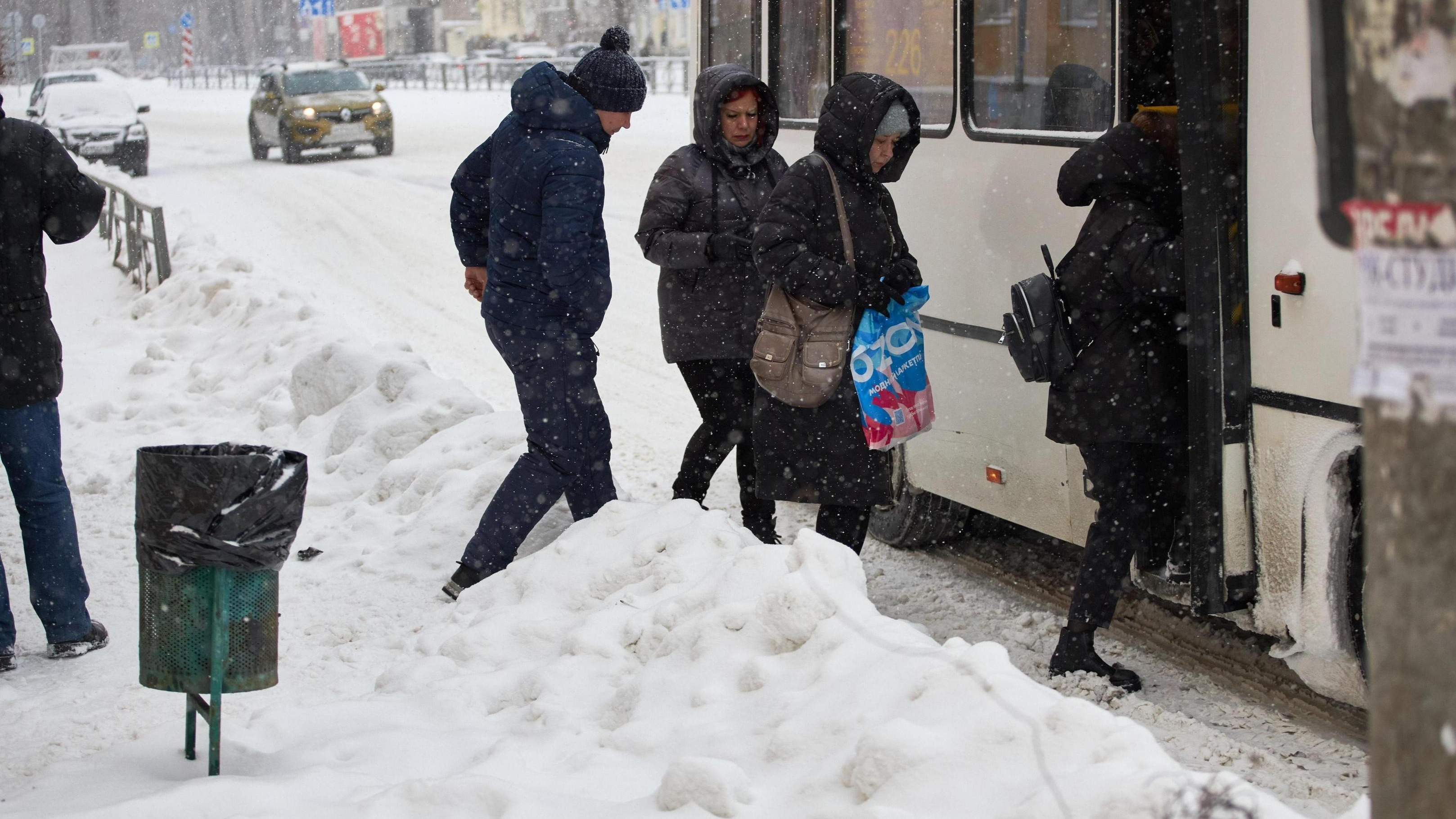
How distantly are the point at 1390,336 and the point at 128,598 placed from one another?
490 cm

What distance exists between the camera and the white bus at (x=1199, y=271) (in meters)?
3.66

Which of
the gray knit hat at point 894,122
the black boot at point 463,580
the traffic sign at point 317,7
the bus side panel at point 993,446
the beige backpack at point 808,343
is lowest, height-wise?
the black boot at point 463,580

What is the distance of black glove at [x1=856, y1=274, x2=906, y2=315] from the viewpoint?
178 inches

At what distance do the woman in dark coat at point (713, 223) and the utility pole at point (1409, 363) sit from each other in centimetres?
370

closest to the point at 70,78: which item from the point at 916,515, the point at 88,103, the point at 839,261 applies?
the point at 88,103

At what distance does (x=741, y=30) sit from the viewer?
21.5 feet

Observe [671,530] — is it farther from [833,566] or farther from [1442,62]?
[1442,62]

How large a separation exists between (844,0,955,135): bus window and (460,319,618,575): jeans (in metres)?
1.50

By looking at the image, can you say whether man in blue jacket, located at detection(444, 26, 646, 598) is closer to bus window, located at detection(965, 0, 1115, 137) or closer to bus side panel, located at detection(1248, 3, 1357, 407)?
bus window, located at detection(965, 0, 1115, 137)

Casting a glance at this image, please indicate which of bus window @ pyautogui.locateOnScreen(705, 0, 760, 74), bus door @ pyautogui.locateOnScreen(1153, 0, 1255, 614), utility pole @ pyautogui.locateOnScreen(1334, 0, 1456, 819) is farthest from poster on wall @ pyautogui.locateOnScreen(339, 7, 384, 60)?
utility pole @ pyautogui.locateOnScreen(1334, 0, 1456, 819)

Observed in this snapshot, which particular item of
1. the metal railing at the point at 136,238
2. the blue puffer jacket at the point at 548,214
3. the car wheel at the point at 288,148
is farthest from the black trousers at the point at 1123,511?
the car wheel at the point at 288,148

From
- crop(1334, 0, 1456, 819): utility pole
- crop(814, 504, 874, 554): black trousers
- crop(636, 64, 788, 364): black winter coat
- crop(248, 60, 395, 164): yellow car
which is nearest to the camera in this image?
crop(1334, 0, 1456, 819): utility pole

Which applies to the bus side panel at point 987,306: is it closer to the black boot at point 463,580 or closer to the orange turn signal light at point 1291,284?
the orange turn signal light at point 1291,284

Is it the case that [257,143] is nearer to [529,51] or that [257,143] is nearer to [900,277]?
[900,277]
